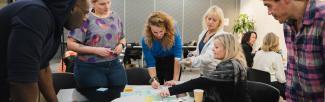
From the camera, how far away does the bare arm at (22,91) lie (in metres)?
1.19

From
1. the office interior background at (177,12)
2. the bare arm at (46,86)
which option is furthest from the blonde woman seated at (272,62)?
the office interior background at (177,12)

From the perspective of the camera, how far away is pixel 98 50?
8.07ft

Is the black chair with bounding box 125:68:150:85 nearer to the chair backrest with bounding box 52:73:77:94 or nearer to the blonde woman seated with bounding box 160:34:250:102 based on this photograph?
the chair backrest with bounding box 52:73:77:94

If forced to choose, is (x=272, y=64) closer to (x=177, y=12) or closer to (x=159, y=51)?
(x=159, y=51)

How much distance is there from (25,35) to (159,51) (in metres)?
1.98

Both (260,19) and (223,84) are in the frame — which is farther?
(260,19)

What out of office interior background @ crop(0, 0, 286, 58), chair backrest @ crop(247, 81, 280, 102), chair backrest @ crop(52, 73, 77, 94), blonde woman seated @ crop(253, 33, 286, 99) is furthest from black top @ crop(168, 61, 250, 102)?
office interior background @ crop(0, 0, 286, 58)

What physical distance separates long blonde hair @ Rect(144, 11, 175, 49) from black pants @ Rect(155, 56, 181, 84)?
166 mm

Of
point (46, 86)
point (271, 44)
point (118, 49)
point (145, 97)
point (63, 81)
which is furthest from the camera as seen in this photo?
point (271, 44)

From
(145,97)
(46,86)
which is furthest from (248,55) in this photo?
(46,86)

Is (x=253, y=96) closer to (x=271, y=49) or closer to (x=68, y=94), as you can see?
(x=68, y=94)

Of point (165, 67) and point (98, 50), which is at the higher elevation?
point (98, 50)

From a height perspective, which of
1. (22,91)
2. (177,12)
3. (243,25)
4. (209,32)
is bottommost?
(22,91)

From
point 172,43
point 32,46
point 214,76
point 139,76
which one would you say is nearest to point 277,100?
point 214,76
